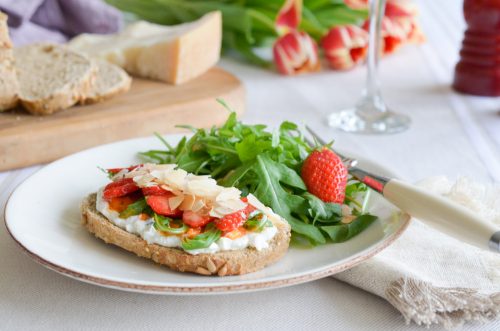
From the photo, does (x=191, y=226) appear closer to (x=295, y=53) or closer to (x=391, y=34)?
(x=295, y=53)

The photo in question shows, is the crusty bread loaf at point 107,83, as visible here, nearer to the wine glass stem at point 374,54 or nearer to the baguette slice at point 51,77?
the baguette slice at point 51,77

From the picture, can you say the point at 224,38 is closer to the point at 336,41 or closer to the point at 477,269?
the point at 336,41

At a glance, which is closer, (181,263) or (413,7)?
(181,263)

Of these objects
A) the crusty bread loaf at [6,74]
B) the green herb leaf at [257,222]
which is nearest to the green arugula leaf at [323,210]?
the green herb leaf at [257,222]

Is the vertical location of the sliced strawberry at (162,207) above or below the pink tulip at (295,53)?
above

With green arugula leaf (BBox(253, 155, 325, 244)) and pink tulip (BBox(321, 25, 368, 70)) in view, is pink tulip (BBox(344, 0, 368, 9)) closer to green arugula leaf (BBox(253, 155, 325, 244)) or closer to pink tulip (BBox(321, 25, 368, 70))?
pink tulip (BBox(321, 25, 368, 70))

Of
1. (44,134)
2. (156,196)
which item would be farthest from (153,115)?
(156,196)
